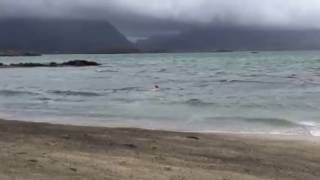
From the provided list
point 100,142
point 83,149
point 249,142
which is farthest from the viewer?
point 249,142

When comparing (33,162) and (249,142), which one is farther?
(249,142)

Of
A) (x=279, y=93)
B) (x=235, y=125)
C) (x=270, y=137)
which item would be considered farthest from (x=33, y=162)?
(x=279, y=93)

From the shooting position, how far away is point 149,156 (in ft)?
34.4

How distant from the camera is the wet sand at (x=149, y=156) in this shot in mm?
8625

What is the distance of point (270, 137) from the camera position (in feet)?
49.6

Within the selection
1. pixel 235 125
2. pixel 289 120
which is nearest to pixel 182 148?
pixel 235 125

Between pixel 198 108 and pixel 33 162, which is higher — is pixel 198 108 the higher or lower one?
the lower one

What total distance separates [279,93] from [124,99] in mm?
8453

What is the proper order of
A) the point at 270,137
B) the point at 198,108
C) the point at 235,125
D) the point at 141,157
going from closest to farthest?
the point at 141,157, the point at 270,137, the point at 235,125, the point at 198,108

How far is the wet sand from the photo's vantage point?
8.62 m

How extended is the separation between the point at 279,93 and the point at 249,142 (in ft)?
63.3

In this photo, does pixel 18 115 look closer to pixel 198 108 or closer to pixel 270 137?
pixel 198 108

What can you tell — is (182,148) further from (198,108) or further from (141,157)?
(198,108)

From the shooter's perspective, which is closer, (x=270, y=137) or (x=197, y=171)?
(x=197, y=171)
